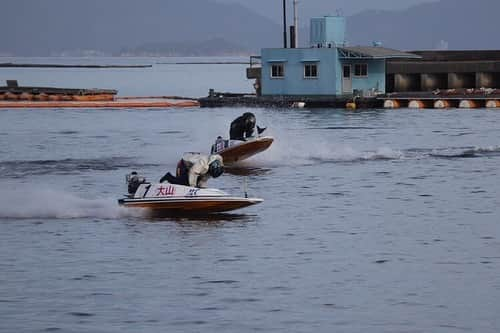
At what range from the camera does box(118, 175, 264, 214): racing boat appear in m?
30.5

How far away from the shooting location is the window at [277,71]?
292ft

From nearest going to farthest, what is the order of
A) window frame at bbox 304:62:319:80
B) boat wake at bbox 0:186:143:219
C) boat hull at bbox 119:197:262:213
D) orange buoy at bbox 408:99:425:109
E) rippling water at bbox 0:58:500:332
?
rippling water at bbox 0:58:500:332 → boat hull at bbox 119:197:262:213 → boat wake at bbox 0:186:143:219 → window frame at bbox 304:62:319:80 → orange buoy at bbox 408:99:425:109

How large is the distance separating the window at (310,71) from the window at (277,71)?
1745mm

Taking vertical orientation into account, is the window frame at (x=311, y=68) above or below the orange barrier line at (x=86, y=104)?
above

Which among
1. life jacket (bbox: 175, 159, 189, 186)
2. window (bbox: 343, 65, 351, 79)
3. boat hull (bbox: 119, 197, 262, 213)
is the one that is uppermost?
window (bbox: 343, 65, 351, 79)

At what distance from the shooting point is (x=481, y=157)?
5359cm

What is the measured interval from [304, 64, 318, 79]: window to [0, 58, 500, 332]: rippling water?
32.1 m

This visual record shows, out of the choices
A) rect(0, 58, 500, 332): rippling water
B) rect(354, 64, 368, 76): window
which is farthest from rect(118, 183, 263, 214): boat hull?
rect(354, 64, 368, 76): window

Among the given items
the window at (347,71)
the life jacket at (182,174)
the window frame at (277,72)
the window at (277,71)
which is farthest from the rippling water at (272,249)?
the window at (277,71)

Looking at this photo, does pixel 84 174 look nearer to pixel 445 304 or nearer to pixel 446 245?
pixel 446 245

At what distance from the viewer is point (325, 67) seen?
8694 cm

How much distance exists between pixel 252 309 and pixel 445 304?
3.40 metres

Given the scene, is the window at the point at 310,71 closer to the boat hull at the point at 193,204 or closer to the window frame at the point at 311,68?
the window frame at the point at 311,68

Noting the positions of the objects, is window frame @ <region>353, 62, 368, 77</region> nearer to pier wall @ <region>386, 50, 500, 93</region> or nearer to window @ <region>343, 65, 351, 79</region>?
window @ <region>343, 65, 351, 79</region>
